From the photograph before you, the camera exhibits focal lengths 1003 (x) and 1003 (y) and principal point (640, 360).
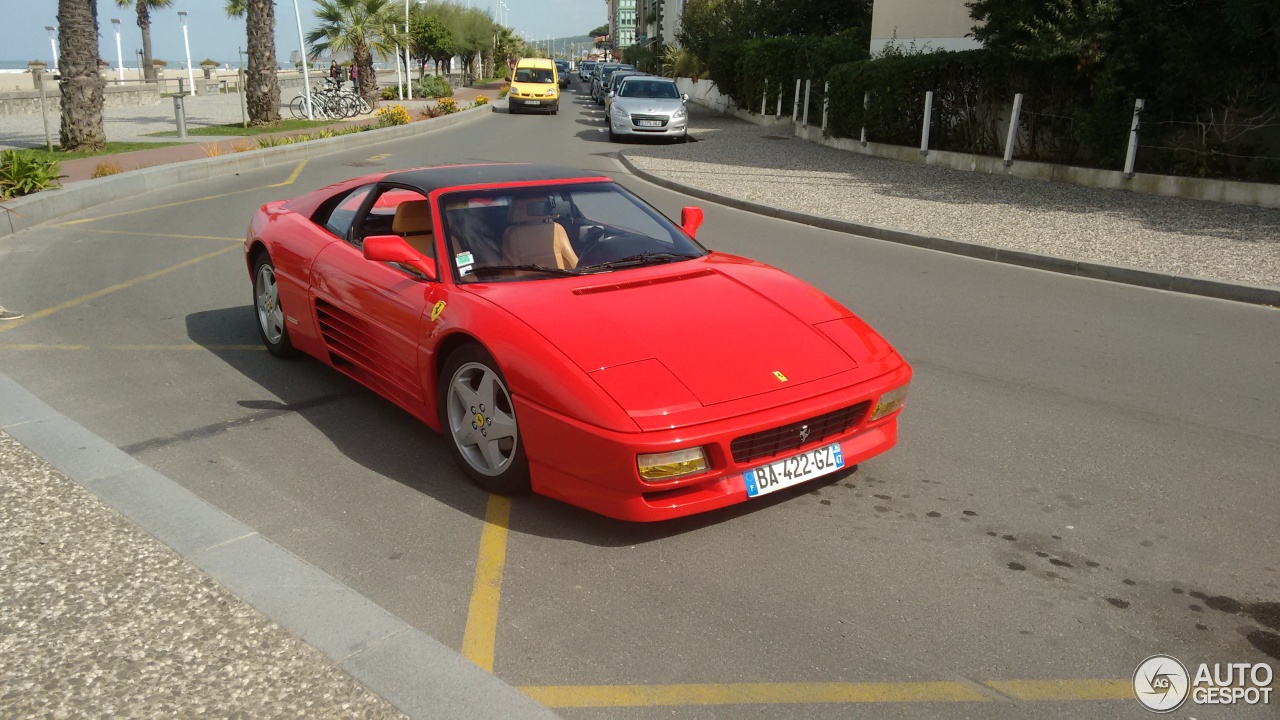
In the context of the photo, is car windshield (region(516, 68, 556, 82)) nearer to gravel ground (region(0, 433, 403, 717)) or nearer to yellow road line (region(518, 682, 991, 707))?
gravel ground (region(0, 433, 403, 717))

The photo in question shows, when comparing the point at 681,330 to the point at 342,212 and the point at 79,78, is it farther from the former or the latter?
the point at 79,78

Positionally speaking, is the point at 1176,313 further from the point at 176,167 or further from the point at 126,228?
the point at 176,167

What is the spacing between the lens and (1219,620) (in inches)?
138

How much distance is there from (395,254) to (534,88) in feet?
114

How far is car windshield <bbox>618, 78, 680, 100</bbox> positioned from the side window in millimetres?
21203

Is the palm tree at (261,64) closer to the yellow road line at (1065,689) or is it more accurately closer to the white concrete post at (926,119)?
the white concrete post at (926,119)

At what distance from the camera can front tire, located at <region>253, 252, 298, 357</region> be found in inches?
254

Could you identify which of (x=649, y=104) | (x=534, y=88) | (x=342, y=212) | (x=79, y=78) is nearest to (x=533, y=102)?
(x=534, y=88)

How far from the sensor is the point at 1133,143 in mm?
15273

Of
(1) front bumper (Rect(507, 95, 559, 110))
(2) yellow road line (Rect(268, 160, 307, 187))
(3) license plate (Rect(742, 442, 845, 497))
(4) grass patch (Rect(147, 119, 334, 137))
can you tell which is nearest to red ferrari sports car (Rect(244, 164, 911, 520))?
(3) license plate (Rect(742, 442, 845, 497))

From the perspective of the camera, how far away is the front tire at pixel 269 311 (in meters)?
6.45

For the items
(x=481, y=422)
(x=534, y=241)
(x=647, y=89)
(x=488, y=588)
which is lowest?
(x=488, y=588)

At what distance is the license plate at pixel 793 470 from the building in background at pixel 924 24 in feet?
70.6

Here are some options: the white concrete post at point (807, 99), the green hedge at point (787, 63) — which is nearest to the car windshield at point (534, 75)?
the green hedge at point (787, 63)
